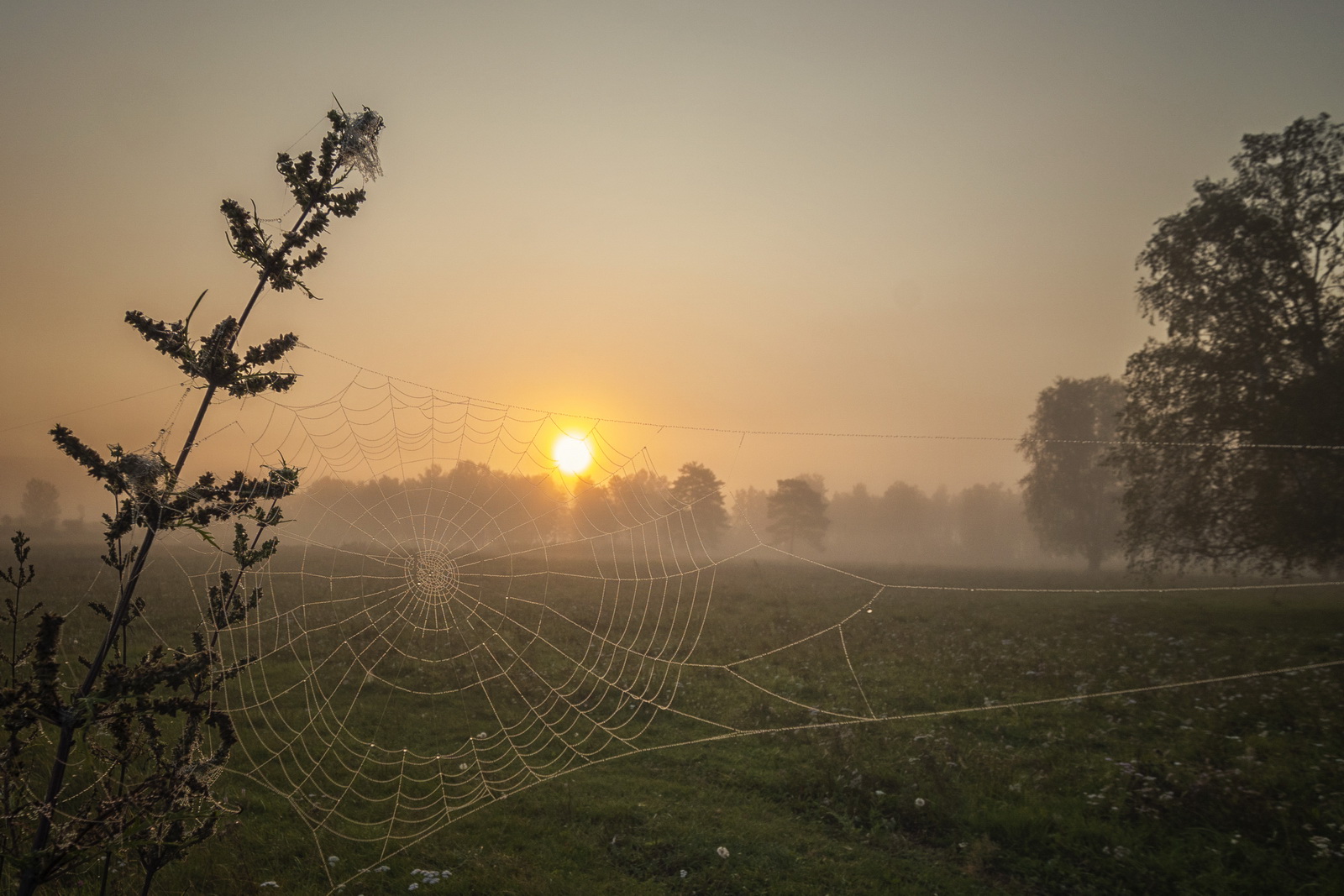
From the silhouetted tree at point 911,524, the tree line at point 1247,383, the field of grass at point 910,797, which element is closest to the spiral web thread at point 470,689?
the field of grass at point 910,797

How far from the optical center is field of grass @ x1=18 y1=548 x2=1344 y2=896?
19.6ft

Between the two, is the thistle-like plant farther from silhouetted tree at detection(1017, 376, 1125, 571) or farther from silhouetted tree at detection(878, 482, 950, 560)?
silhouetted tree at detection(878, 482, 950, 560)

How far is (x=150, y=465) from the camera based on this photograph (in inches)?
133

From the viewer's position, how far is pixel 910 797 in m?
7.62

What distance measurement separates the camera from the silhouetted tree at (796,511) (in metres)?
63.5

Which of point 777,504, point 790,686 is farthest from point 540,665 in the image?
point 777,504

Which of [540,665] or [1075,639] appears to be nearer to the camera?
[540,665]

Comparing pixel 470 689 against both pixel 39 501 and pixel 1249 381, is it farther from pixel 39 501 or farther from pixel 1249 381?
pixel 39 501

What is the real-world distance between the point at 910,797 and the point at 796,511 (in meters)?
57.7

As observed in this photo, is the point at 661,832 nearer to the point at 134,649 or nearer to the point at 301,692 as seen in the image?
the point at 301,692

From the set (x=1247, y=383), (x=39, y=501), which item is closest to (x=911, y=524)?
(x=1247, y=383)

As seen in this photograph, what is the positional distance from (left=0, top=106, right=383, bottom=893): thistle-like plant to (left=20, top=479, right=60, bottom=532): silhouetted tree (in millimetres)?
108278

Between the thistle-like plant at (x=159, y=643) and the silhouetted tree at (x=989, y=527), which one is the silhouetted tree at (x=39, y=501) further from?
the silhouetted tree at (x=989, y=527)

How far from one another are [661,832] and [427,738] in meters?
3.92
